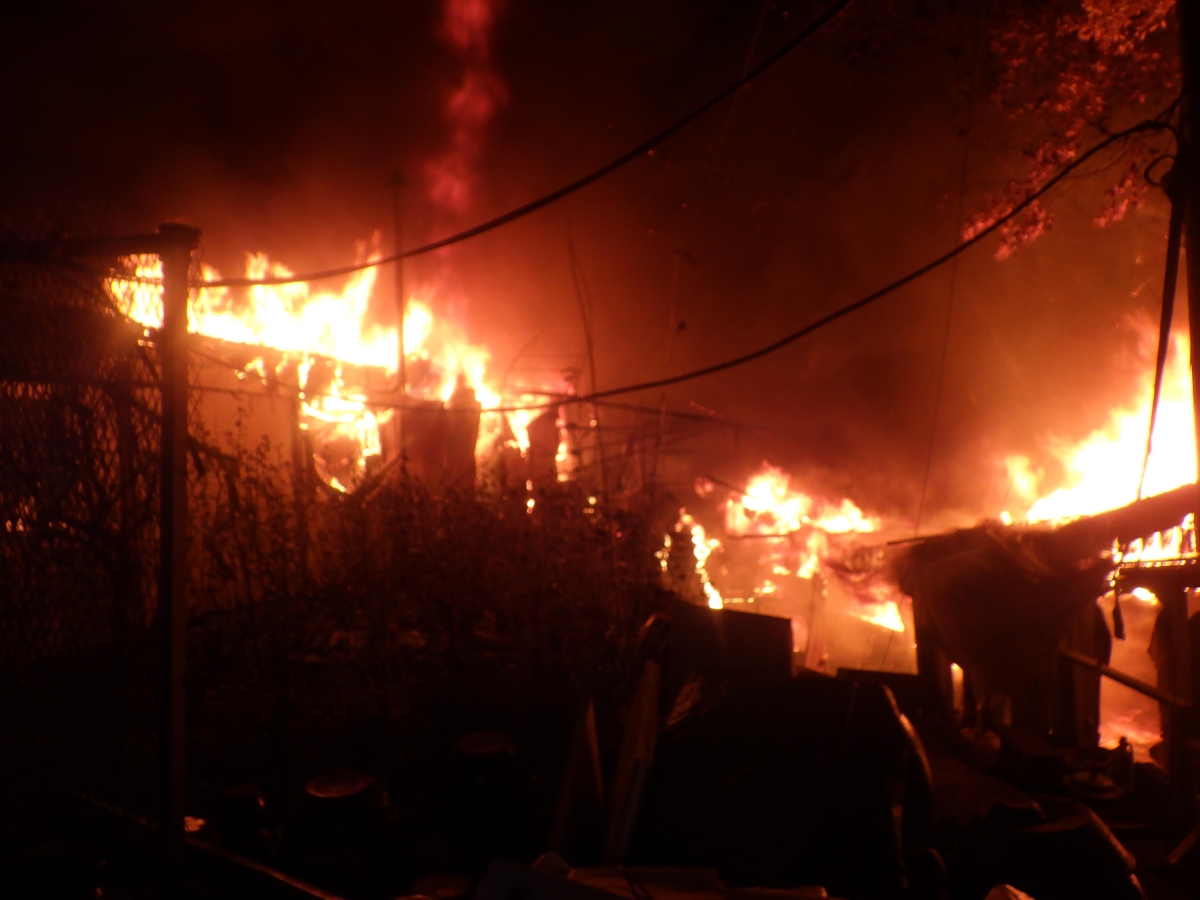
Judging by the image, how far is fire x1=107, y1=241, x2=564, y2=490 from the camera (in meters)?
9.08

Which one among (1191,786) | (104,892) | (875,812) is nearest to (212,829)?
(104,892)

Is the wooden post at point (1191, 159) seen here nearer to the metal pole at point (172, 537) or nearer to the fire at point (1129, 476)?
the metal pole at point (172, 537)

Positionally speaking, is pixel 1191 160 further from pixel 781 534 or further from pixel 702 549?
pixel 702 549

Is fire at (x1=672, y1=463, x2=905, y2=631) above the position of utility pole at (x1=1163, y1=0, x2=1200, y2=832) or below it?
below

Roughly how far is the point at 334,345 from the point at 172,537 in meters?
12.8

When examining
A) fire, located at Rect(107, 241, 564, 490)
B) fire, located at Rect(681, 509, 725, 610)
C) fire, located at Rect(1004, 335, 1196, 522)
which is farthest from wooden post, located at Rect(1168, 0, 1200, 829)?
fire, located at Rect(1004, 335, 1196, 522)

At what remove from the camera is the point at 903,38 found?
1334cm

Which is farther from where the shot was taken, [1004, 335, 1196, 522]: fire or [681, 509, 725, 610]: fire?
[1004, 335, 1196, 522]: fire

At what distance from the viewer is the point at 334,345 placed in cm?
1695

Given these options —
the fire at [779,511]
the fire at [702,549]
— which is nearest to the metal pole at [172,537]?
the fire at [702,549]

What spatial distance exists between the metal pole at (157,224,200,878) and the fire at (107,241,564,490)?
22.4 inches

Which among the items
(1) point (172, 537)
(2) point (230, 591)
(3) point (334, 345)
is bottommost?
(2) point (230, 591)

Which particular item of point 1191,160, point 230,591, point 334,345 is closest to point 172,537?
point 230,591

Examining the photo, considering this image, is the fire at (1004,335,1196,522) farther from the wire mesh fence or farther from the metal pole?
the metal pole
